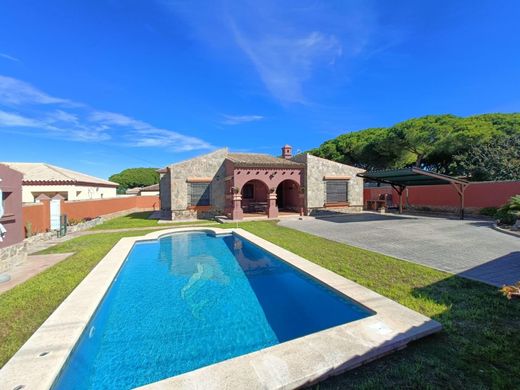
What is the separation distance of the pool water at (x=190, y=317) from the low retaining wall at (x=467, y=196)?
720 inches

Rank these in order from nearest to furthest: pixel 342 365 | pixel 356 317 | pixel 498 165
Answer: pixel 342 365, pixel 356 317, pixel 498 165

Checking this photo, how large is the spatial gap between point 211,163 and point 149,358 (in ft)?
56.2

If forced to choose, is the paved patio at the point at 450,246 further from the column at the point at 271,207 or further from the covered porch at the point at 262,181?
the covered porch at the point at 262,181

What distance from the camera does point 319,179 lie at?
20.7m

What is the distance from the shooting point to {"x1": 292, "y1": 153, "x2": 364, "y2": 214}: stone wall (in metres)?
20.3

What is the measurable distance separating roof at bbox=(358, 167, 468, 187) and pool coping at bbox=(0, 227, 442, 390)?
40.8 feet

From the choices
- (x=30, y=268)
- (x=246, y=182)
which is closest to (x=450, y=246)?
(x=30, y=268)

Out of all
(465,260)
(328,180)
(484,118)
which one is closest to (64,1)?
(465,260)

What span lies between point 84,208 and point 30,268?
35.2ft

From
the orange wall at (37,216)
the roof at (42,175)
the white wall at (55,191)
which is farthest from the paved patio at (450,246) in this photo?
the roof at (42,175)

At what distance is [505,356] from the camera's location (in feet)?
10.3

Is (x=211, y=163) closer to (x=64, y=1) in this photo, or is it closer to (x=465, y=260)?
(x=64, y=1)

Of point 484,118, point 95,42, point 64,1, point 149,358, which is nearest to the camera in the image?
point 149,358

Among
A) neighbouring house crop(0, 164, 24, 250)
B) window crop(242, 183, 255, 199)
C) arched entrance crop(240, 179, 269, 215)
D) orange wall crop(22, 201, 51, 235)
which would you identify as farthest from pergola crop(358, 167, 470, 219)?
orange wall crop(22, 201, 51, 235)
